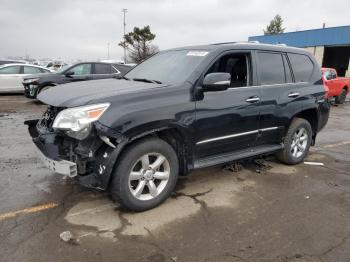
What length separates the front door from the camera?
4.16m

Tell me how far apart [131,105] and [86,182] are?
2.93ft

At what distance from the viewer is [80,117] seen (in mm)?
3416

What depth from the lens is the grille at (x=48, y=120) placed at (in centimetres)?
381

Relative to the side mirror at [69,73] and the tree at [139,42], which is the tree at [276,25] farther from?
the side mirror at [69,73]

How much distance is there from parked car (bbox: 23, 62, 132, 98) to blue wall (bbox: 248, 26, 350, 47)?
22315 millimetres

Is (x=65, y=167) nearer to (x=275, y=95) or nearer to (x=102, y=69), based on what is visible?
(x=275, y=95)

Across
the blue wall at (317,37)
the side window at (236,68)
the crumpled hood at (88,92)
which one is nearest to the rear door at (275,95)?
the side window at (236,68)

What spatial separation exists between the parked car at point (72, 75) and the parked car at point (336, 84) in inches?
362

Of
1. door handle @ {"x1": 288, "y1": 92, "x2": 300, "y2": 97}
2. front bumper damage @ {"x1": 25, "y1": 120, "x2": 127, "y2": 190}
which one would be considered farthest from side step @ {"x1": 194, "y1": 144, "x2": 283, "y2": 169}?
front bumper damage @ {"x1": 25, "y1": 120, "x2": 127, "y2": 190}

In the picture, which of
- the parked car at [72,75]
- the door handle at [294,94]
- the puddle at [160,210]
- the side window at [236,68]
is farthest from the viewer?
the parked car at [72,75]

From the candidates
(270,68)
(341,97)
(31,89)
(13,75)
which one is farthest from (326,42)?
(270,68)

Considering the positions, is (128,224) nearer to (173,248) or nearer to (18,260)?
(173,248)

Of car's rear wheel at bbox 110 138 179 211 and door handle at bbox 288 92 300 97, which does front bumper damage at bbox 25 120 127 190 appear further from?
door handle at bbox 288 92 300 97

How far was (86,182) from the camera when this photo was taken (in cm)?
350
